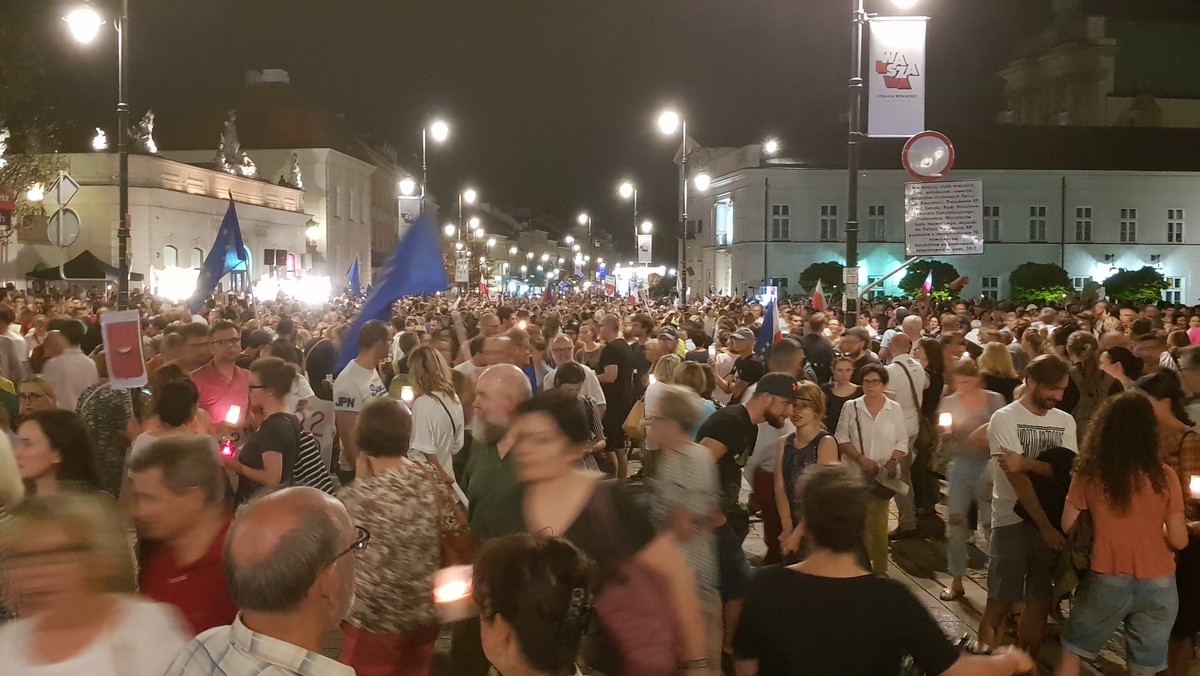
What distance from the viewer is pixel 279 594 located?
2.56 metres

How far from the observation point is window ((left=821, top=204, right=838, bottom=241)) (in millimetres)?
62156

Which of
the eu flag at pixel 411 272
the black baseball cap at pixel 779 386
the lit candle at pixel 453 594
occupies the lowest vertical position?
the lit candle at pixel 453 594

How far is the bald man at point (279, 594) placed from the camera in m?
2.50

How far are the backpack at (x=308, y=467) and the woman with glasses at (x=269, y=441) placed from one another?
4 centimetres

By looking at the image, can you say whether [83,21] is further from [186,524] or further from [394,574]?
[394,574]

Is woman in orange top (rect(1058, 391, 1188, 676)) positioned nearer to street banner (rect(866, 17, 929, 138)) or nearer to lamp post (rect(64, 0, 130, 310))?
street banner (rect(866, 17, 929, 138))

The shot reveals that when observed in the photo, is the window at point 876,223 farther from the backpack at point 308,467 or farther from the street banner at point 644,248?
the backpack at point 308,467

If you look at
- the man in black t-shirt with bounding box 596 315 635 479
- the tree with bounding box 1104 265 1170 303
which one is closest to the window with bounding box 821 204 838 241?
the tree with bounding box 1104 265 1170 303

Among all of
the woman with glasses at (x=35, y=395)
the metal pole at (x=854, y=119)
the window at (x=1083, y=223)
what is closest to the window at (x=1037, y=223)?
the window at (x=1083, y=223)

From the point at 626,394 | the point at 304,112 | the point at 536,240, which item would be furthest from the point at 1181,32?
the point at 536,240

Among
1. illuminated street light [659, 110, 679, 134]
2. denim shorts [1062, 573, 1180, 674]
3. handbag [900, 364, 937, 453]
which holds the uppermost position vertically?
illuminated street light [659, 110, 679, 134]

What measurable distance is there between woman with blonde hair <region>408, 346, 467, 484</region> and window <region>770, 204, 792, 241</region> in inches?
2240

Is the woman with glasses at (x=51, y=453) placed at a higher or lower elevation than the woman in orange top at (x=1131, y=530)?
higher

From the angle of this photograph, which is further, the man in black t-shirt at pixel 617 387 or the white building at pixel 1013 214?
the white building at pixel 1013 214
